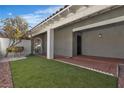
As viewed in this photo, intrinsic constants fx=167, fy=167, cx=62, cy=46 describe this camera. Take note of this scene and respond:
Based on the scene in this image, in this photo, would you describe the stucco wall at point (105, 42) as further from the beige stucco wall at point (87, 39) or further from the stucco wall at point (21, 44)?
the stucco wall at point (21, 44)

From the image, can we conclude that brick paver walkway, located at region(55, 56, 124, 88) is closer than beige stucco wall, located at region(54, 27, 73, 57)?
Yes

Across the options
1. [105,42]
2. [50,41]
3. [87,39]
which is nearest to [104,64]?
[105,42]

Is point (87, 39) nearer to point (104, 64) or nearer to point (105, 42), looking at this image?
point (105, 42)

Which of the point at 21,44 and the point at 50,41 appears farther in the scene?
the point at 21,44

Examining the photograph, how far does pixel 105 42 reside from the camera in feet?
42.1

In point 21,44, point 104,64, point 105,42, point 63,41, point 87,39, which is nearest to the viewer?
point 104,64

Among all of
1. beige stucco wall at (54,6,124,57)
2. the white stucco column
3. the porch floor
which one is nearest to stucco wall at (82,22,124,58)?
beige stucco wall at (54,6,124,57)

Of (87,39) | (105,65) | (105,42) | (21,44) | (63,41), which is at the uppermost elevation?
(87,39)

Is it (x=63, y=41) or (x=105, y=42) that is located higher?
(x=63, y=41)

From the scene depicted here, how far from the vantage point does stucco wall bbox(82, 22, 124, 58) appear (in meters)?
11.5

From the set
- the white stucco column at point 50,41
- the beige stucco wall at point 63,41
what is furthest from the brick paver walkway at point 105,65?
the beige stucco wall at point 63,41

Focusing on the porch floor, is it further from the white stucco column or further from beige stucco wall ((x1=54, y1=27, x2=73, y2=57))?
beige stucco wall ((x1=54, y1=27, x2=73, y2=57))

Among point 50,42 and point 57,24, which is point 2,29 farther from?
point 57,24

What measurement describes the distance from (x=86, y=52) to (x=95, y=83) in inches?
381
